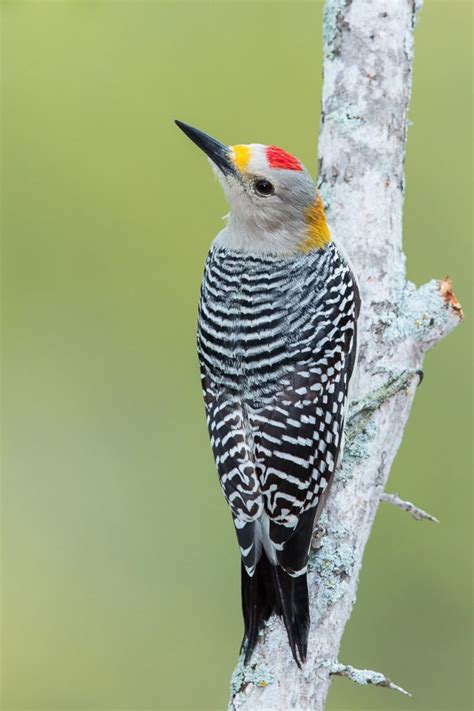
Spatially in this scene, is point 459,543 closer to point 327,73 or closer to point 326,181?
point 326,181

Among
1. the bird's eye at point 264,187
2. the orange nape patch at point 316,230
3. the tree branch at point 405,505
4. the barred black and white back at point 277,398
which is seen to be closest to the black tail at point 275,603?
the barred black and white back at point 277,398

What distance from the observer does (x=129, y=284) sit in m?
5.32

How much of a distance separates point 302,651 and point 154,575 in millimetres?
1991

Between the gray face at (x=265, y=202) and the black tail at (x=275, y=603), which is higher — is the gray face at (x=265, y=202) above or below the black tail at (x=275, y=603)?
above

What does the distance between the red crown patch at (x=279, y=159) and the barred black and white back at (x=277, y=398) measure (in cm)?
31

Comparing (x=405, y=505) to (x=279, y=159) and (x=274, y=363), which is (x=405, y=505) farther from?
(x=279, y=159)

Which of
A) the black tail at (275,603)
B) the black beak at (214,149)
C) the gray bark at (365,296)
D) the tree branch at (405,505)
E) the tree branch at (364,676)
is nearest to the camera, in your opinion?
the tree branch at (364,676)

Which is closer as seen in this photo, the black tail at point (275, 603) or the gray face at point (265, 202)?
the black tail at point (275, 603)

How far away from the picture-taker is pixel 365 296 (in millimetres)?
3555

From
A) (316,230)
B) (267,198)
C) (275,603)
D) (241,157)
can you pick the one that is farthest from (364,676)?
(241,157)

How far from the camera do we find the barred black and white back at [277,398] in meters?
3.15

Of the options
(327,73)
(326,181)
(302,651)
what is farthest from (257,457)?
(327,73)

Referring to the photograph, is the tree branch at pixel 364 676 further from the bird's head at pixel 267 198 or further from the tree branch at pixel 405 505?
the bird's head at pixel 267 198

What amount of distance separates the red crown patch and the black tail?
1.30 m
